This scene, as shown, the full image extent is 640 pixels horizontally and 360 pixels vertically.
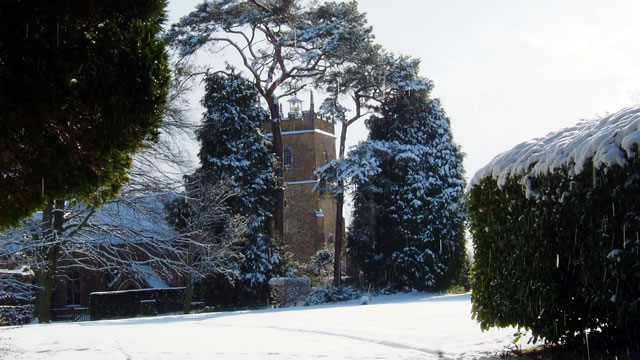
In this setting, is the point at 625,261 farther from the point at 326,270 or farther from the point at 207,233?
the point at 326,270

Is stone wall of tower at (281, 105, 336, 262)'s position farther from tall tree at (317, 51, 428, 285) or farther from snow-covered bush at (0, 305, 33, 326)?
snow-covered bush at (0, 305, 33, 326)

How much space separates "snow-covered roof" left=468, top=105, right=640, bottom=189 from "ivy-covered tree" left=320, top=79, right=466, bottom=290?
67.5ft

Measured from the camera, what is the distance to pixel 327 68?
3000cm

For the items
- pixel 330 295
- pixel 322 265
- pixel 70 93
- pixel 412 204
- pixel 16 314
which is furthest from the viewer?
pixel 322 265

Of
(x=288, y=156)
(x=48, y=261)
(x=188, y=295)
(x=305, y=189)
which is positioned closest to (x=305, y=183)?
(x=305, y=189)

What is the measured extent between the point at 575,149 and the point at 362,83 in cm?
2421

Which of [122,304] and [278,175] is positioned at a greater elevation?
[278,175]

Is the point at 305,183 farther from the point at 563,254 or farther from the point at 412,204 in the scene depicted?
the point at 563,254

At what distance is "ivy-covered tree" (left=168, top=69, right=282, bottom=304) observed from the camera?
26844 millimetres

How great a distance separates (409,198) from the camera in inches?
1121

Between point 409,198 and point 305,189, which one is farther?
point 305,189

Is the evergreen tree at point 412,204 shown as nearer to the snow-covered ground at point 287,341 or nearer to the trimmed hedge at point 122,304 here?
the trimmed hedge at point 122,304

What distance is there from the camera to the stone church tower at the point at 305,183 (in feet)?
154

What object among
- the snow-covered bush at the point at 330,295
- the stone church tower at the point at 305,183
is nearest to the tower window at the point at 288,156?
the stone church tower at the point at 305,183
